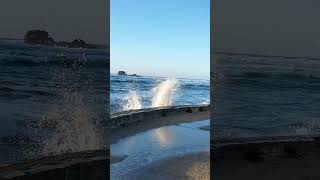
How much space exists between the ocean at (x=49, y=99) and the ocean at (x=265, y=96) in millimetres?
939

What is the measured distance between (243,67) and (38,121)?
1642 mm

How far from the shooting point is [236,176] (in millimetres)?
3846

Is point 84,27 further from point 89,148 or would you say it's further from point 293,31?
point 293,31

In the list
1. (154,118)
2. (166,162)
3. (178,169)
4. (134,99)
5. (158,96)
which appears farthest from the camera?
(158,96)

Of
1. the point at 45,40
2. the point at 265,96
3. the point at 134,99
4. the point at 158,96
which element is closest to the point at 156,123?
the point at 265,96

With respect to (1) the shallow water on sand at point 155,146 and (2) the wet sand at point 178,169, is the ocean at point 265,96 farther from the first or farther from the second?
(1) the shallow water on sand at point 155,146

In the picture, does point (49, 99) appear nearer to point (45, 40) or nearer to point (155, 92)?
point (45, 40)

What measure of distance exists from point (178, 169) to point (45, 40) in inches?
83.6

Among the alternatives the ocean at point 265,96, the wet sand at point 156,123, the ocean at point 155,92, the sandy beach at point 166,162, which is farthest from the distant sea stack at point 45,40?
the ocean at point 155,92

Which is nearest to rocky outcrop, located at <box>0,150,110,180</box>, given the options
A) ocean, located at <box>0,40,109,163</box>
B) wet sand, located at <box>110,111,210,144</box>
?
ocean, located at <box>0,40,109,163</box>

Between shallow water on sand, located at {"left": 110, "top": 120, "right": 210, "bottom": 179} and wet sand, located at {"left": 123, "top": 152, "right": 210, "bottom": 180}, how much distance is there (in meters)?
0.14

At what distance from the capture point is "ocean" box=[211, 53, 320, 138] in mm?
3811

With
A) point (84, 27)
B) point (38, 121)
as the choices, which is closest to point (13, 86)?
point (38, 121)

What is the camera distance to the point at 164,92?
21.6m
